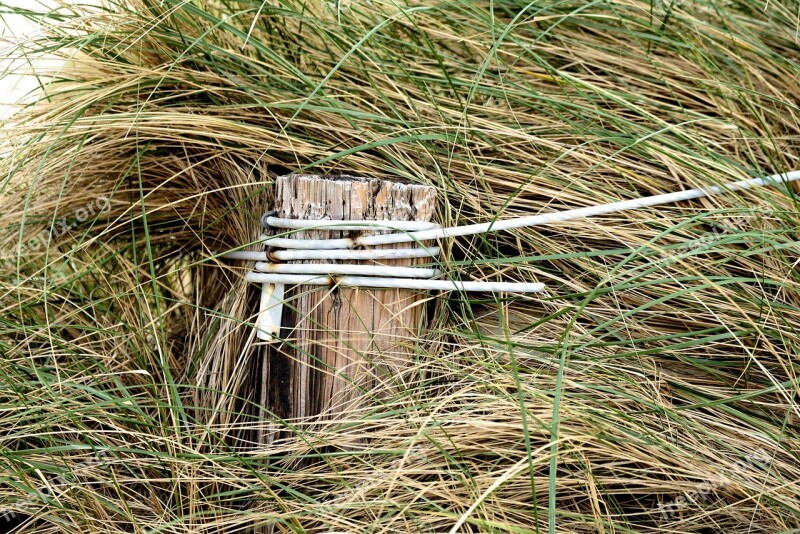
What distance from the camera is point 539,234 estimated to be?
164cm

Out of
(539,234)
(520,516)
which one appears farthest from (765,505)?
(539,234)

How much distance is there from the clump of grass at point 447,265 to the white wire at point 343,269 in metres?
0.13

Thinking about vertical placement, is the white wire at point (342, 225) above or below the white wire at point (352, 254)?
above

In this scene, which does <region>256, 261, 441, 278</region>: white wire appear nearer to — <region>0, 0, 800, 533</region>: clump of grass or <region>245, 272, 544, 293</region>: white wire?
<region>245, 272, 544, 293</region>: white wire

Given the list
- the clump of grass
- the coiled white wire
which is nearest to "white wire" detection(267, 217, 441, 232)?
the coiled white wire

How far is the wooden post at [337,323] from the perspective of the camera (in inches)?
55.2

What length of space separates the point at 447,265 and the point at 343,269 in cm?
23

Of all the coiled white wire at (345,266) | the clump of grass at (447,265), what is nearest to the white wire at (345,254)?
the coiled white wire at (345,266)

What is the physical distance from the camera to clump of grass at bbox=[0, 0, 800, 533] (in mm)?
1335

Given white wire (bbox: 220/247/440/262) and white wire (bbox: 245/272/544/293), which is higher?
white wire (bbox: 220/247/440/262)

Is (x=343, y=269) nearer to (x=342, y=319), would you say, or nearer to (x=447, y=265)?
(x=342, y=319)

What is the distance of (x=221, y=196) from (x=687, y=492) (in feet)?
3.74

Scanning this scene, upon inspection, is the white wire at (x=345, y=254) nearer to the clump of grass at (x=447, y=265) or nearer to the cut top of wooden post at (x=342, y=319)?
the cut top of wooden post at (x=342, y=319)

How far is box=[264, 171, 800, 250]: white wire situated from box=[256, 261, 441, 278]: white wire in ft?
0.11
